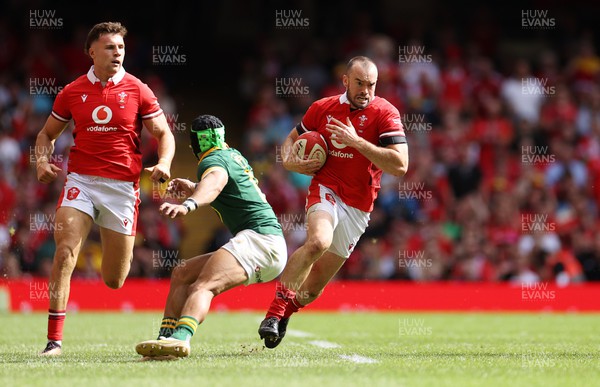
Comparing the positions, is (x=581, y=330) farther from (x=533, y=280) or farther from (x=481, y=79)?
(x=481, y=79)

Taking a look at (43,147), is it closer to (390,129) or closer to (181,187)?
(181,187)

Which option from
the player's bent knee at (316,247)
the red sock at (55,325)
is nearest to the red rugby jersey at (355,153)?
the player's bent knee at (316,247)

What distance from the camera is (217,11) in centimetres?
2298

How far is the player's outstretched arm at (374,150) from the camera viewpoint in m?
8.55

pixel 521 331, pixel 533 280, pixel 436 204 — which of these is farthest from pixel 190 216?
pixel 521 331

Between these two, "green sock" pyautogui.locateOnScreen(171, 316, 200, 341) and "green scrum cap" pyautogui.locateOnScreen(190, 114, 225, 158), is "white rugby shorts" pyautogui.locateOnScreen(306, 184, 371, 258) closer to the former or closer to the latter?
"green scrum cap" pyautogui.locateOnScreen(190, 114, 225, 158)

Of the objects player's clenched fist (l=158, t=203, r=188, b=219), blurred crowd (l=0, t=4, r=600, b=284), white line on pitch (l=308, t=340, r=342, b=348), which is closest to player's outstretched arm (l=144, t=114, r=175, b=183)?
player's clenched fist (l=158, t=203, r=188, b=219)

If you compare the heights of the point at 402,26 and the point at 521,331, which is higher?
the point at 402,26

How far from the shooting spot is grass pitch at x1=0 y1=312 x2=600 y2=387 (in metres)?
6.49

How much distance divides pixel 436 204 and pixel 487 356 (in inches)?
404

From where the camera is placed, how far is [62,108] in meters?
8.81

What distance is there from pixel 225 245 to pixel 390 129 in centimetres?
198

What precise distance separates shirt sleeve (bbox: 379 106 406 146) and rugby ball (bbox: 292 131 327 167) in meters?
0.52

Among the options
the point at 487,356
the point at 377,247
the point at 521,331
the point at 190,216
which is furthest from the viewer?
the point at 190,216
